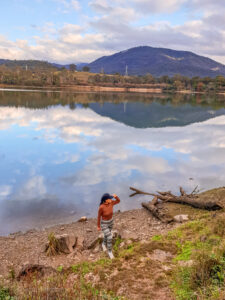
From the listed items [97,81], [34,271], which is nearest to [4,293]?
[34,271]

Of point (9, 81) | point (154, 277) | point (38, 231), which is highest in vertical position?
point (9, 81)

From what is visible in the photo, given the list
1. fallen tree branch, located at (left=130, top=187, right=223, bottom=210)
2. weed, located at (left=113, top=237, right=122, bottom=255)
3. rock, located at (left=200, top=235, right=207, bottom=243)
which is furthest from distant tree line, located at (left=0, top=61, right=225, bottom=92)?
rock, located at (left=200, top=235, right=207, bottom=243)

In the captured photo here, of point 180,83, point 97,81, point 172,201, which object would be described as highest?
point 97,81

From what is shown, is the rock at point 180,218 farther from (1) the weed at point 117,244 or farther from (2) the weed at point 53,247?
(2) the weed at point 53,247

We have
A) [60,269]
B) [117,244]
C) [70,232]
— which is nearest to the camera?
[60,269]

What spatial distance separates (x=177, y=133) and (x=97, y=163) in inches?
764

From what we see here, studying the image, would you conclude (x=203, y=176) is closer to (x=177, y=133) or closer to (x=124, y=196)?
(x=124, y=196)

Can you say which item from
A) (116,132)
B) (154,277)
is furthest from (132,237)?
(116,132)

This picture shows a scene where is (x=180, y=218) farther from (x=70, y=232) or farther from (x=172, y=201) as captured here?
(x=70, y=232)

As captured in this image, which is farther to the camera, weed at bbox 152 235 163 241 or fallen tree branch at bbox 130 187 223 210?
fallen tree branch at bbox 130 187 223 210

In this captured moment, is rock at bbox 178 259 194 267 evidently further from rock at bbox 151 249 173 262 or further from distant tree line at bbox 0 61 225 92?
distant tree line at bbox 0 61 225 92

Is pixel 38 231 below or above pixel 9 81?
below

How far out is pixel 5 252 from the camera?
8.96 meters

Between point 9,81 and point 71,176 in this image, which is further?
point 9,81
